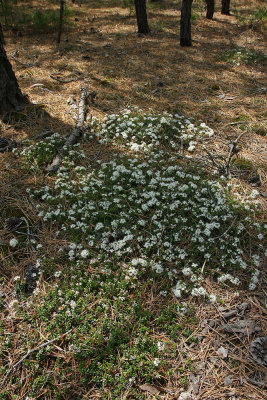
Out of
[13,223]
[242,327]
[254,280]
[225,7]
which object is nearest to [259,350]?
[242,327]

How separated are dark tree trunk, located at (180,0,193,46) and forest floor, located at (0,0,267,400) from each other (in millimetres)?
482

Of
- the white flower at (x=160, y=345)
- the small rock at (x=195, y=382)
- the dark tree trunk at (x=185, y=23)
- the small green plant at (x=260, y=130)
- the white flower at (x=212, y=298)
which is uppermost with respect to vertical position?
the dark tree trunk at (x=185, y=23)

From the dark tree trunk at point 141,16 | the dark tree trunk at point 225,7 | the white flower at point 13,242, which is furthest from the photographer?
the dark tree trunk at point 225,7

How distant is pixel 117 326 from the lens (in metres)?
2.84

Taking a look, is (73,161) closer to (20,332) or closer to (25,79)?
(20,332)

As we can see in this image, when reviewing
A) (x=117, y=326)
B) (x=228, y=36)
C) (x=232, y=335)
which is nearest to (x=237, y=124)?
(x=232, y=335)

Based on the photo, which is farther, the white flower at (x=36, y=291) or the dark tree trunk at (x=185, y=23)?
the dark tree trunk at (x=185, y=23)

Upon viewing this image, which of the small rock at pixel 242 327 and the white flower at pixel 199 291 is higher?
the white flower at pixel 199 291

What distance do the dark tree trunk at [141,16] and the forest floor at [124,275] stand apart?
137cm

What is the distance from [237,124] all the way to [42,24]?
9.34 metres

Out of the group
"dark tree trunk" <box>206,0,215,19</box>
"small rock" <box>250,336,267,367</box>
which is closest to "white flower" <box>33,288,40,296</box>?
"small rock" <box>250,336,267,367</box>

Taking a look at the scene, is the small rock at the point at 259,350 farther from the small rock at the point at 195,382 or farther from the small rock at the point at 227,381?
the small rock at the point at 195,382

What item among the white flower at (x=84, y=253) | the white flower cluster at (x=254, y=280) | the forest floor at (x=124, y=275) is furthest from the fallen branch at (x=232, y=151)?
the white flower at (x=84, y=253)

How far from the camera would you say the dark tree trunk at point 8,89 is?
543 cm
